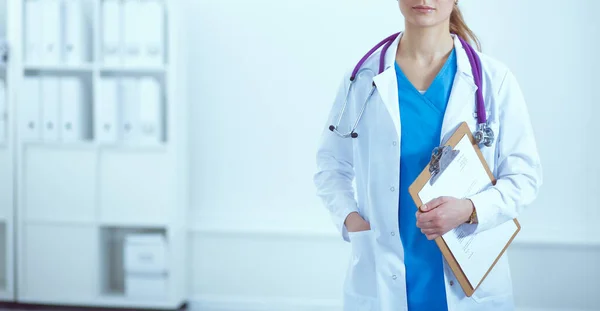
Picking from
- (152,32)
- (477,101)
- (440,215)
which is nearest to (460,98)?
(477,101)

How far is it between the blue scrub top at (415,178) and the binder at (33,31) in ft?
6.83

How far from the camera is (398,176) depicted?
110 cm

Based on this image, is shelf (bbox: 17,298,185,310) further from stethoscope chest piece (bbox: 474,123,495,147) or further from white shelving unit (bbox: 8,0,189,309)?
stethoscope chest piece (bbox: 474,123,495,147)

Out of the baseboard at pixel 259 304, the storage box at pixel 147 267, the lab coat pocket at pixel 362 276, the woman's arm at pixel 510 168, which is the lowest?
the baseboard at pixel 259 304

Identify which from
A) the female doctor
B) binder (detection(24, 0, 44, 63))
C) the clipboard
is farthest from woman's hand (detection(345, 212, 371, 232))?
binder (detection(24, 0, 44, 63))

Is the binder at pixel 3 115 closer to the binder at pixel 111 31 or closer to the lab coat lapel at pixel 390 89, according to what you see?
the binder at pixel 111 31

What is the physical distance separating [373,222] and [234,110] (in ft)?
5.78

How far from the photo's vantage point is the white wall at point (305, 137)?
258 centimetres

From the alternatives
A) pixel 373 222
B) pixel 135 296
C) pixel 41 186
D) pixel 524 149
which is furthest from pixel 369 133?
pixel 41 186

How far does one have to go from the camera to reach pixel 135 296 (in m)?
2.68

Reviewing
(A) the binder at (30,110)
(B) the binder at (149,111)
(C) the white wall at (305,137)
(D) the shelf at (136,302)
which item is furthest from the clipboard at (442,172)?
(A) the binder at (30,110)

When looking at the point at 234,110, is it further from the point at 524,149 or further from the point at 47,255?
the point at 524,149

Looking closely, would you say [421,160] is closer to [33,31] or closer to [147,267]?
[147,267]

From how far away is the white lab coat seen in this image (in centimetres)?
106
